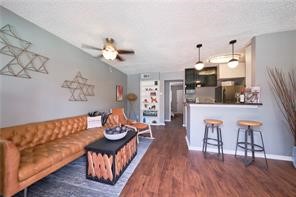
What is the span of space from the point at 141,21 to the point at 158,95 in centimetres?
417

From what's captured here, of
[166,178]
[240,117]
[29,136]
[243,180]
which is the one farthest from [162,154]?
[29,136]

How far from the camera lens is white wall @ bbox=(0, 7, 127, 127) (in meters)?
1.96

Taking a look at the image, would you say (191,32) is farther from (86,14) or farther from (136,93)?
(136,93)

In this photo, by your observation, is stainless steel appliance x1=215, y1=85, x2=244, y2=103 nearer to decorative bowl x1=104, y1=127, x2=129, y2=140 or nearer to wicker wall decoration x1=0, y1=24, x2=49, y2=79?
decorative bowl x1=104, y1=127, x2=129, y2=140

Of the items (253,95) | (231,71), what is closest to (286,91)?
(253,95)

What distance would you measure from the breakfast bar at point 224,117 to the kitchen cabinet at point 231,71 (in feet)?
6.58

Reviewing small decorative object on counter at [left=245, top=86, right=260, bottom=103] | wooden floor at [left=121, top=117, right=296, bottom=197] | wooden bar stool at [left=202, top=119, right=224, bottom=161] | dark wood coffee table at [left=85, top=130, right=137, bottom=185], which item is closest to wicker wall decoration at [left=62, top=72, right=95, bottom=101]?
dark wood coffee table at [left=85, top=130, right=137, bottom=185]

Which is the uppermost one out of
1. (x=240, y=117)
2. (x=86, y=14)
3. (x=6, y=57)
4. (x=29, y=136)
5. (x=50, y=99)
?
(x=86, y=14)

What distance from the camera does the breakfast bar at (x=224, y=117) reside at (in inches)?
112

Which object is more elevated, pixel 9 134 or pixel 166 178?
pixel 9 134

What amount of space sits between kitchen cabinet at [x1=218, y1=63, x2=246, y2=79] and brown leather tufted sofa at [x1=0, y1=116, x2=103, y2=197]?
4.44 metres

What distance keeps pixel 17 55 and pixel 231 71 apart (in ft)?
18.3

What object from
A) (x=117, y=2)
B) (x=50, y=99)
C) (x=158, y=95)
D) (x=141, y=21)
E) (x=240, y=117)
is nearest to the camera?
(x=117, y=2)

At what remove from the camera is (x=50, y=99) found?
2.61 m
